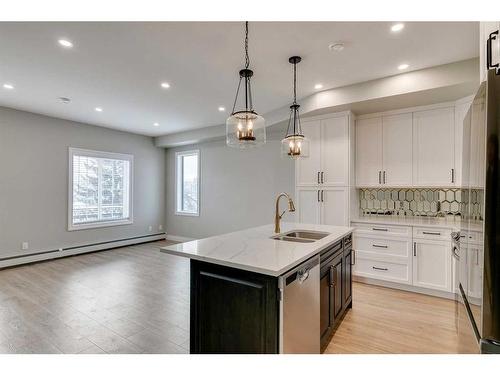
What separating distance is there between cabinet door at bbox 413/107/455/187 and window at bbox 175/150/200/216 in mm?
4860

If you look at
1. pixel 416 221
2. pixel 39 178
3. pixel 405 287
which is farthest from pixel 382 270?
pixel 39 178

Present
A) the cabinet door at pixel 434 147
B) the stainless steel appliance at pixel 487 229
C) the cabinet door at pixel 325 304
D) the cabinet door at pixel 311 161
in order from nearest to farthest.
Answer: the stainless steel appliance at pixel 487 229, the cabinet door at pixel 325 304, the cabinet door at pixel 434 147, the cabinet door at pixel 311 161

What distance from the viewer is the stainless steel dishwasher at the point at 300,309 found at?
1552mm

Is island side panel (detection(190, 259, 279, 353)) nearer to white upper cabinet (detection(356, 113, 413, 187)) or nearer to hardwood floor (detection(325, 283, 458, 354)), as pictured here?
hardwood floor (detection(325, 283, 458, 354))

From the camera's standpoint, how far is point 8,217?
4680mm

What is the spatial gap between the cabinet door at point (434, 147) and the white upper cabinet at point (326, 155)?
952mm

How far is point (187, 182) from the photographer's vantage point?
7.21 metres

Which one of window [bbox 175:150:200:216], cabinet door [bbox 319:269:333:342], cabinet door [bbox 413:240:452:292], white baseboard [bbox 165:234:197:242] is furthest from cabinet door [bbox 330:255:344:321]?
white baseboard [bbox 165:234:197:242]

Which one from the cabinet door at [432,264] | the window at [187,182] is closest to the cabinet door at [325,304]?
the cabinet door at [432,264]

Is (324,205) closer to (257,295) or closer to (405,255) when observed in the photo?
(405,255)

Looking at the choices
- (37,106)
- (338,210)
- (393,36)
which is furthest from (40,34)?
(338,210)

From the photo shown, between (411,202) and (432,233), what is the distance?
79cm

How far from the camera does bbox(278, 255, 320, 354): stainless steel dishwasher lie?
5.09 feet

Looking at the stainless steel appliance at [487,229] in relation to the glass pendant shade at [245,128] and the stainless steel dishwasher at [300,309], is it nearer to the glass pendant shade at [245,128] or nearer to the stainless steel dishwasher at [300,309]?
the stainless steel dishwasher at [300,309]
